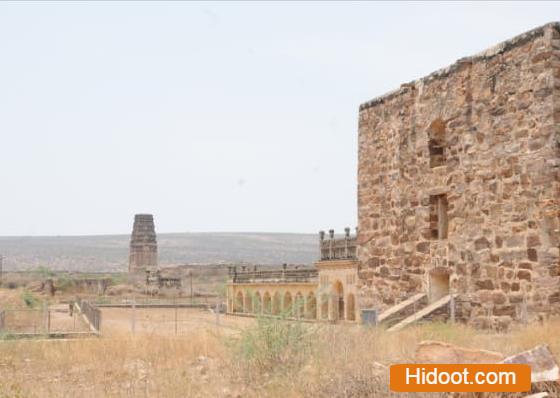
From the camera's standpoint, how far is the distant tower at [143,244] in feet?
292

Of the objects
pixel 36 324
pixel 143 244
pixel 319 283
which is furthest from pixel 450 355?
pixel 143 244

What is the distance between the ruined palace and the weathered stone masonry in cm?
2

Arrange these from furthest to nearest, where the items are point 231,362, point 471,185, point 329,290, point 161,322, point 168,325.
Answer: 1. point 329,290
2. point 161,322
3. point 168,325
4. point 471,185
5. point 231,362

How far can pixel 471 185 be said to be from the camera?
15.3m

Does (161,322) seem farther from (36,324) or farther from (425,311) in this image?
(425,311)

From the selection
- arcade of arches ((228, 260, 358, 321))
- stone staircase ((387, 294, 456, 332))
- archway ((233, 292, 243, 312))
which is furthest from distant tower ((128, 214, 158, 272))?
stone staircase ((387, 294, 456, 332))

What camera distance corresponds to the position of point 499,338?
1185 cm

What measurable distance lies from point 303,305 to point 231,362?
248 inches

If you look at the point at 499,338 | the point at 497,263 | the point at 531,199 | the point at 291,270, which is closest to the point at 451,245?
the point at 497,263

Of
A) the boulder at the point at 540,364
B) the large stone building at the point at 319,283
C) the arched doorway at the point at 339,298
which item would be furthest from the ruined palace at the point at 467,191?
the arched doorway at the point at 339,298

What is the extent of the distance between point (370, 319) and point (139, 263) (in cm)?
7602

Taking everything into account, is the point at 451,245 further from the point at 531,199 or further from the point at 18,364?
the point at 18,364

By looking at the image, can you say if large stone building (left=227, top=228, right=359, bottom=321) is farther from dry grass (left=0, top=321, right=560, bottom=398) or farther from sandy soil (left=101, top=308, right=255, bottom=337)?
dry grass (left=0, top=321, right=560, bottom=398)

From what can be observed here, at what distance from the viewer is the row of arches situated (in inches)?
434
